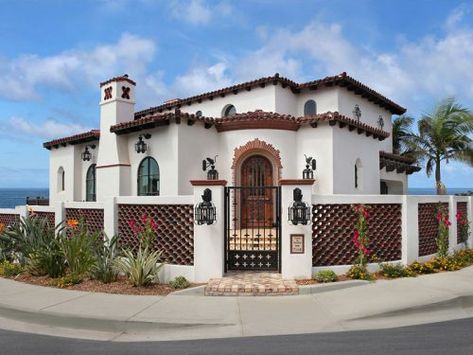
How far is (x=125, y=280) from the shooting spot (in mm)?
9008

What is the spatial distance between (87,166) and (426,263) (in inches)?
571

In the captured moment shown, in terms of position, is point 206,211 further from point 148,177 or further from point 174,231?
point 148,177

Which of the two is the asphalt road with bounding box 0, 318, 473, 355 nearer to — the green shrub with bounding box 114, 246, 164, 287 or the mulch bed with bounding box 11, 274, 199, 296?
the mulch bed with bounding box 11, 274, 199, 296

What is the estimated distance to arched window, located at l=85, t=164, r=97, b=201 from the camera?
1792cm

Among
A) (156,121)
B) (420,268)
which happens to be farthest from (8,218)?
(420,268)

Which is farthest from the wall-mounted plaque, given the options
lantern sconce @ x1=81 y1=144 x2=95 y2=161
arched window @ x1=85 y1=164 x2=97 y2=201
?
lantern sconce @ x1=81 y1=144 x2=95 y2=161

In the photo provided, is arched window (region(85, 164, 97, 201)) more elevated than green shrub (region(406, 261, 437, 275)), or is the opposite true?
arched window (region(85, 164, 97, 201))

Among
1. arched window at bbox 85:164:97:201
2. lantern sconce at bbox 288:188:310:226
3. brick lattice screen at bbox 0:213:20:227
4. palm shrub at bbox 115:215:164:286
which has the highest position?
arched window at bbox 85:164:97:201

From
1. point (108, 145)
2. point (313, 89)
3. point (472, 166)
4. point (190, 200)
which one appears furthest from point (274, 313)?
point (472, 166)

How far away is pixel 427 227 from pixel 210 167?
23.3ft

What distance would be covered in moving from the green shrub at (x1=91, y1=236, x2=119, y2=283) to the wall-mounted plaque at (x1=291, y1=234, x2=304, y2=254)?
4.04 metres

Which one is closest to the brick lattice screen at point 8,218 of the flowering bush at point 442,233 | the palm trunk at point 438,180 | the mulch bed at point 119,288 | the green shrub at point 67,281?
the mulch bed at point 119,288

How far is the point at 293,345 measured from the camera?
5.41 meters

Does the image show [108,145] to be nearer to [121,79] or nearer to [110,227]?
[121,79]
